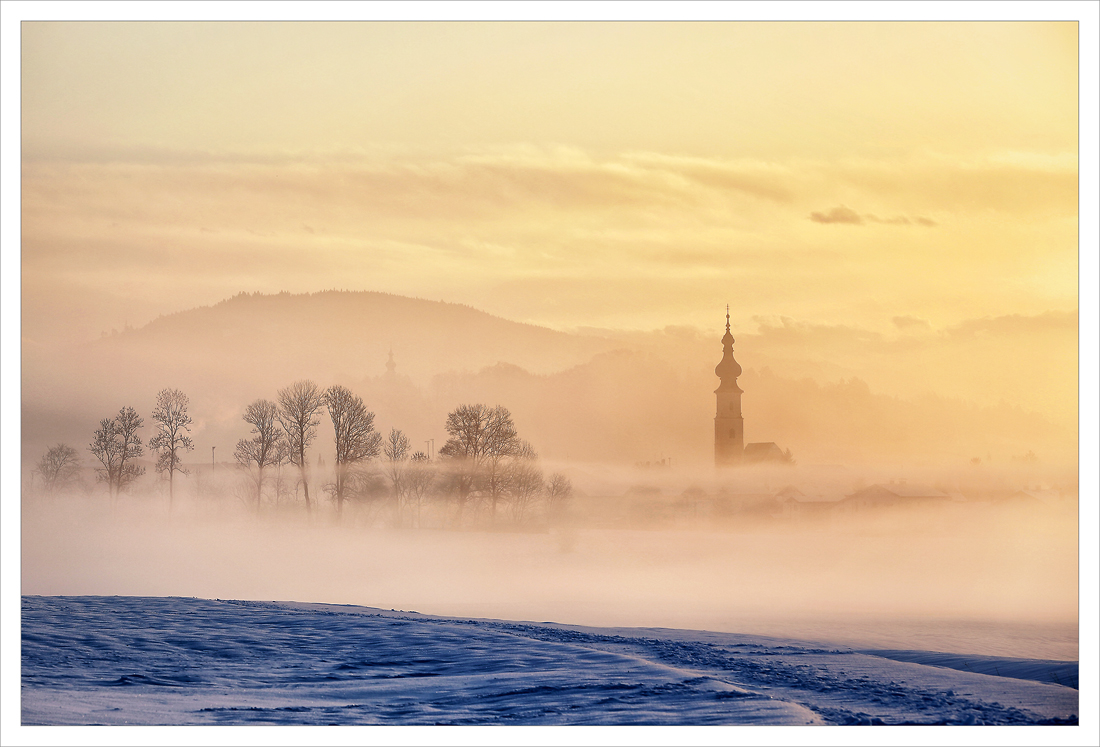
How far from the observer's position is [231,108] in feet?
37.0

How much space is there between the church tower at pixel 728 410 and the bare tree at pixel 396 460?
365 centimetres

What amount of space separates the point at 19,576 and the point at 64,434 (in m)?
1.57

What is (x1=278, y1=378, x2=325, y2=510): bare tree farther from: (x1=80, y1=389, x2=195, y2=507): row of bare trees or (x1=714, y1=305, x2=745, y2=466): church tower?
(x1=714, y1=305, x2=745, y2=466): church tower

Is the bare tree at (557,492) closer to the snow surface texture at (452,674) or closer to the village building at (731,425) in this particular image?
the snow surface texture at (452,674)

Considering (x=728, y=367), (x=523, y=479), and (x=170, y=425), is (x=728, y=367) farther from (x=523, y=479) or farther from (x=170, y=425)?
(x=170, y=425)

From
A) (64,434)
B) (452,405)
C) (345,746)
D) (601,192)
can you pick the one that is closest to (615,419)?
(452,405)

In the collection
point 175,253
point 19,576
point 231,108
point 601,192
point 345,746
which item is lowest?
point 345,746

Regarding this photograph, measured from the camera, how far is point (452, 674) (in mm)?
9922

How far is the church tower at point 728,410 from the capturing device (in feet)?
37.5

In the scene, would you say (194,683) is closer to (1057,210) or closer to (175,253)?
(175,253)

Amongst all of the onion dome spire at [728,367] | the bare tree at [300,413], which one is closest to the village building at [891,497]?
the onion dome spire at [728,367]

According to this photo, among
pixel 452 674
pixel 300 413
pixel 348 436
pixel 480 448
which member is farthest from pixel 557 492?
pixel 300 413

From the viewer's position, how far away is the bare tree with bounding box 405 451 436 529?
12148 mm

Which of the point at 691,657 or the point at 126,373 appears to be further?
the point at 126,373
